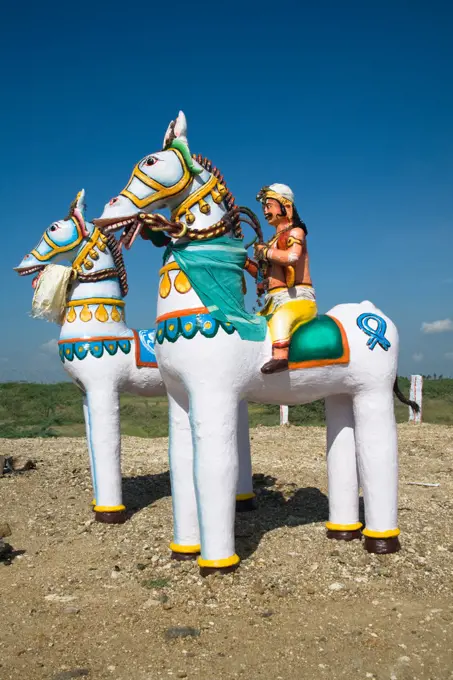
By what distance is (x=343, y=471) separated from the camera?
556 cm

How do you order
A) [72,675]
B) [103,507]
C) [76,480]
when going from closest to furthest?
[72,675] → [103,507] → [76,480]

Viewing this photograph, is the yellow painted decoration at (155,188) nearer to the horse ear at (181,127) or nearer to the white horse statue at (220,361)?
the white horse statue at (220,361)

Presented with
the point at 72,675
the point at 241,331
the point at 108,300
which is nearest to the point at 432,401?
the point at 108,300

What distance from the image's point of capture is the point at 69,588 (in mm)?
4852

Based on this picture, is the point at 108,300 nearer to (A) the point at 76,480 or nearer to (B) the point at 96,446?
(B) the point at 96,446

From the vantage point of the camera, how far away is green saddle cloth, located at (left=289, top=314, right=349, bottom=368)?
16.3ft

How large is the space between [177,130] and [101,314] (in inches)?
92.2

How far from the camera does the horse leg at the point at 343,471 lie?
5562 mm

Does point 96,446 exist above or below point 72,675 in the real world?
above

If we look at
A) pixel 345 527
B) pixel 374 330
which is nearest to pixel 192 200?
pixel 374 330

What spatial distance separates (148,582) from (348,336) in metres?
2.44

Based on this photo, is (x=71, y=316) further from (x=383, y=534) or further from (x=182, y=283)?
(x=383, y=534)

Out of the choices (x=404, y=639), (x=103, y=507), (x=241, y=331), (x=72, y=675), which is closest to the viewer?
(x=72, y=675)

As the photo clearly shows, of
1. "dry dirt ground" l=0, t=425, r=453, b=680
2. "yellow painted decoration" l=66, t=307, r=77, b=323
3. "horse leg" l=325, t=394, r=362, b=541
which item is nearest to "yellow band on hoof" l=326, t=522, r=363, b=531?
"horse leg" l=325, t=394, r=362, b=541
